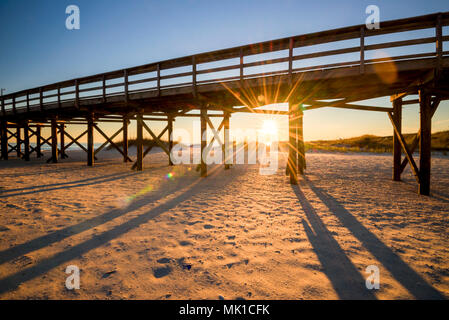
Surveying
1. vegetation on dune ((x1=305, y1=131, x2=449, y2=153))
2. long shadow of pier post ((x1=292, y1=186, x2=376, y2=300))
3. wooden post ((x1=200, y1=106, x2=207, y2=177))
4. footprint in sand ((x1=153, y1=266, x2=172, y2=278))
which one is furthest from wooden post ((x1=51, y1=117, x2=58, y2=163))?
vegetation on dune ((x1=305, y1=131, x2=449, y2=153))

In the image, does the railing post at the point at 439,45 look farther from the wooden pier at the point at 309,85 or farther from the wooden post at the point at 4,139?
the wooden post at the point at 4,139

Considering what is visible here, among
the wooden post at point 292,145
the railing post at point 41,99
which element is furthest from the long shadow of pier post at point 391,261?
the railing post at point 41,99

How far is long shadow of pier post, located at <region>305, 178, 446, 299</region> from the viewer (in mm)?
1802

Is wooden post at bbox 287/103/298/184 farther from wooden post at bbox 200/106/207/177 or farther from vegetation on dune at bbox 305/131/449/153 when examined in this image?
vegetation on dune at bbox 305/131/449/153

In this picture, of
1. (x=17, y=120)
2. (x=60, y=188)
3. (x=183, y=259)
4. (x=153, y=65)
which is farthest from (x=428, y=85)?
(x=17, y=120)

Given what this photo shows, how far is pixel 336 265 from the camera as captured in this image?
7.22ft

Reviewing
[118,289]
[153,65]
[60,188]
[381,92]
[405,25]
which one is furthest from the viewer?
[153,65]

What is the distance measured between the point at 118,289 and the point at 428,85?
7.56 meters

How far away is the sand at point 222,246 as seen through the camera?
6.05 feet

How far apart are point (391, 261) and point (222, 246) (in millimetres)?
1992

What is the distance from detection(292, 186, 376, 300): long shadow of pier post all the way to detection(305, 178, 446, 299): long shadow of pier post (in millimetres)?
372

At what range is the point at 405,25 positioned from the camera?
4688 millimetres

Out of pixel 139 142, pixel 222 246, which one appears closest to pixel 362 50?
pixel 222 246
